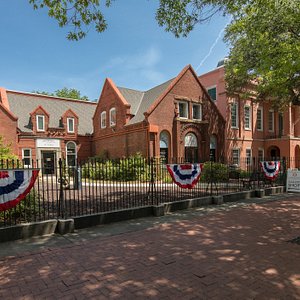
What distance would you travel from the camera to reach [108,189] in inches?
588

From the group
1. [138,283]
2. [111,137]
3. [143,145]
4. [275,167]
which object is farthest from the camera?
[111,137]

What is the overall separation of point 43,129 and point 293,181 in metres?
24.3

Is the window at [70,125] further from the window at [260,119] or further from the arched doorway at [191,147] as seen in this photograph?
the window at [260,119]

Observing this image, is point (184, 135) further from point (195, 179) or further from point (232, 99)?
point (195, 179)

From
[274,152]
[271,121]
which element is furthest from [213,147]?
[274,152]

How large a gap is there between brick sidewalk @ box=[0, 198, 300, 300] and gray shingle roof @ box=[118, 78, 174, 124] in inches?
653

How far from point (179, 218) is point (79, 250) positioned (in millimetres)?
3793

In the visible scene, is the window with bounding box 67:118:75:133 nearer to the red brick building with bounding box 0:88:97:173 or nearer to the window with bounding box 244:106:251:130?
the red brick building with bounding box 0:88:97:173

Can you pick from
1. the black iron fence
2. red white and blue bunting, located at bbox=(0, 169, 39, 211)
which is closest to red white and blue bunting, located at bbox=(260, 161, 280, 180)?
the black iron fence

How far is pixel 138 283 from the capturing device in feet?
13.4

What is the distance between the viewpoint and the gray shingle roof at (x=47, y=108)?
2833 centimetres

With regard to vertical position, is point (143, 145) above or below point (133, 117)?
below

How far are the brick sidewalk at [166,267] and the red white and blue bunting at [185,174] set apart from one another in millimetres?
3082

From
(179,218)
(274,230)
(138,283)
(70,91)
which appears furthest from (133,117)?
(70,91)
